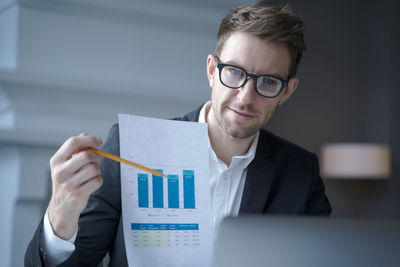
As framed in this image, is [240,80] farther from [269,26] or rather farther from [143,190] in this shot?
[143,190]

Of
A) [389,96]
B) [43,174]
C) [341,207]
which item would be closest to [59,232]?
[43,174]

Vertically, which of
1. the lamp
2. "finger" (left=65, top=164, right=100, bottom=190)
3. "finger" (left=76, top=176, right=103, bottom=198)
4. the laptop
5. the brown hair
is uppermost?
the brown hair

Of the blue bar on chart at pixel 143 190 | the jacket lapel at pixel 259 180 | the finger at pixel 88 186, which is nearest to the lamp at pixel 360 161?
the jacket lapel at pixel 259 180

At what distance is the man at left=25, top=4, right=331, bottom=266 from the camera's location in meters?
1.27

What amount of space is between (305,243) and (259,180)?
0.92m

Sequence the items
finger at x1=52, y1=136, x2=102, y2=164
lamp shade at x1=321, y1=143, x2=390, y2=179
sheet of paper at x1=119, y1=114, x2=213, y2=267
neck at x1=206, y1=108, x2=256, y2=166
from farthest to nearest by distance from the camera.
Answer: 1. lamp shade at x1=321, y1=143, x2=390, y2=179
2. neck at x1=206, y1=108, x2=256, y2=166
3. sheet of paper at x1=119, y1=114, x2=213, y2=267
4. finger at x1=52, y1=136, x2=102, y2=164

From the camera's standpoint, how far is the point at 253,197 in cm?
146

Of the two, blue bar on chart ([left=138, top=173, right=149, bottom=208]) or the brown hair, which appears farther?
the brown hair

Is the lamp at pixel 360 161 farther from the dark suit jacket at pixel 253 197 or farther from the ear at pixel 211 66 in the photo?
the ear at pixel 211 66

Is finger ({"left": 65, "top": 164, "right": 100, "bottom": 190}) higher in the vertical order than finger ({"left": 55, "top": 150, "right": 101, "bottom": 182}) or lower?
lower

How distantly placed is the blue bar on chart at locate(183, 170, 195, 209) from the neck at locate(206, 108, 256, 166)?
15.0 inches

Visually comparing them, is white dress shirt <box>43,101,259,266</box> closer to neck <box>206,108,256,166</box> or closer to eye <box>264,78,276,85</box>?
neck <box>206,108,256,166</box>

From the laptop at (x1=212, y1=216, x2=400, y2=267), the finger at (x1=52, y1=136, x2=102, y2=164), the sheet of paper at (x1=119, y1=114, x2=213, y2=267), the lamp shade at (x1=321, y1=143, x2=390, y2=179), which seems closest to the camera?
the laptop at (x1=212, y1=216, x2=400, y2=267)

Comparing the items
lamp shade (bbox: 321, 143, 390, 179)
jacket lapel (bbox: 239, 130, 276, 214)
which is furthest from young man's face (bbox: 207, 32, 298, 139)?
lamp shade (bbox: 321, 143, 390, 179)
